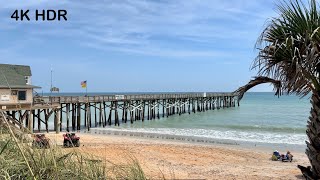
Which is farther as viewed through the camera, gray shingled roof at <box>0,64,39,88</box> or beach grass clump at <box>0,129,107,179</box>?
gray shingled roof at <box>0,64,39,88</box>

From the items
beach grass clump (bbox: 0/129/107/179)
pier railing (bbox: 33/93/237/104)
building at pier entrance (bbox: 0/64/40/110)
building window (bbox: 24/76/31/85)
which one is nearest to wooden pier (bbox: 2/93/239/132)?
pier railing (bbox: 33/93/237/104)

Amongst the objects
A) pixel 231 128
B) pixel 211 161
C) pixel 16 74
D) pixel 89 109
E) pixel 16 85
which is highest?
pixel 16 74

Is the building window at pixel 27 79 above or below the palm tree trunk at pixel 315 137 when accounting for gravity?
above

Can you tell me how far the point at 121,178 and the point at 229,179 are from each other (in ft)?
35.5

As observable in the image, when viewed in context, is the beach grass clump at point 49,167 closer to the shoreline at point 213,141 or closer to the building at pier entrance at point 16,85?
the building at pier entrance at point 16,85

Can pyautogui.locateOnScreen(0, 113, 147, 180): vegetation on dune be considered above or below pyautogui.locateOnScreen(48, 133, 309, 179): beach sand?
above

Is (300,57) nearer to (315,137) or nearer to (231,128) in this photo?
(315,137)

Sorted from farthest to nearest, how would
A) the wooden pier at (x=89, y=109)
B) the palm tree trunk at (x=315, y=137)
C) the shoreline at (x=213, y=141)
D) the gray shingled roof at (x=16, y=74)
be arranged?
the wooden pier at (x=89, y=109) → the gray shingled roof at (x=16, y=74) → the shoreline at (x=213, y=141) → the palm tree trunk at (x=315, y=137)

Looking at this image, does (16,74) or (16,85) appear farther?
(16,74)

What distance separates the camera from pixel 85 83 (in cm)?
4303

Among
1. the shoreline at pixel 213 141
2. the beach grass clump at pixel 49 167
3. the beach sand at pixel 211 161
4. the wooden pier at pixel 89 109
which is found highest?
the beach grass clump at pixel 49 167

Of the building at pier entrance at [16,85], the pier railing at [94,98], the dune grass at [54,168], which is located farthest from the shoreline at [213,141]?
the dune grass at [54,168]

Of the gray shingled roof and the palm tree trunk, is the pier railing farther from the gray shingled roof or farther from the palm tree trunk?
the palm tree trunk

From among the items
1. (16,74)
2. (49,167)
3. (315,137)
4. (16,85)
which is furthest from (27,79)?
(315,137)
